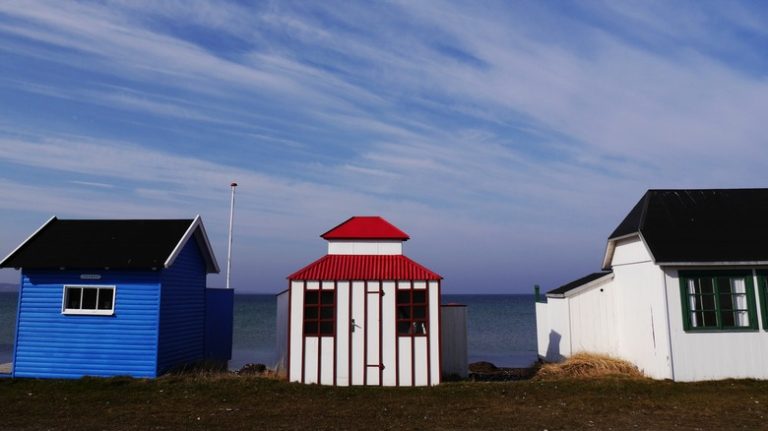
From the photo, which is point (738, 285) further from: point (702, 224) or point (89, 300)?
point (89, 300)

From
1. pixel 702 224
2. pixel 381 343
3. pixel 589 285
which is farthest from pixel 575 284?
pixel 381 343

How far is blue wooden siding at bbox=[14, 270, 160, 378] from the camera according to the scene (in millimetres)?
16016

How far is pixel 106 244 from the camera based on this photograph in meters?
17.4

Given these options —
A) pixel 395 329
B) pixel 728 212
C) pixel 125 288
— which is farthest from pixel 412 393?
pixel 728 212

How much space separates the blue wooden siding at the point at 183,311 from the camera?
16.5 m

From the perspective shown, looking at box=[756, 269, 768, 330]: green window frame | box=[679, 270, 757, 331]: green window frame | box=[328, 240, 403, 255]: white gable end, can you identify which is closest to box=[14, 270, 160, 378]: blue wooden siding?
box=[328, 240, 403, 255]: white gable end

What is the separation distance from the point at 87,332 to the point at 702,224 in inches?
714

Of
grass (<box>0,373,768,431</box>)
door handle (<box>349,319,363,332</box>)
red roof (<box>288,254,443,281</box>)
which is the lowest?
grass (<box>0,373,768,431</box>)

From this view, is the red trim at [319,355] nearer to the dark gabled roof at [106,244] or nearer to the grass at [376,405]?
the grass at [376,405]

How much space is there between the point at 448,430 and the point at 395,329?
15.6 feet

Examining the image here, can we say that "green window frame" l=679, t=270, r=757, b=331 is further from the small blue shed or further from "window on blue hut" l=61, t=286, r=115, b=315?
"window on blue hut" l=61, t=286, r=115, b=315

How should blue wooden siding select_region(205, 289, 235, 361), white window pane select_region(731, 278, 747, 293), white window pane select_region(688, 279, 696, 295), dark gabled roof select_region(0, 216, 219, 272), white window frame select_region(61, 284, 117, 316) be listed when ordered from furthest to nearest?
blue wooden siding select_region(205, 289, 235, 361) → dark gabled roof select_region(0, 216, 219, 272) → white window frame select_region(61, 284, 117, 316) → white window pane select_region(731, 278, 747, 293) → white window pane select_region(688, 279, 696, 295)

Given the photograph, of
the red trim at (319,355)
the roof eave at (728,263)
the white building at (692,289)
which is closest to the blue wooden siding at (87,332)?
the red trim at (319,355)

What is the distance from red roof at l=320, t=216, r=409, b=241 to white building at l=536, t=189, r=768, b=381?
6945 mm
